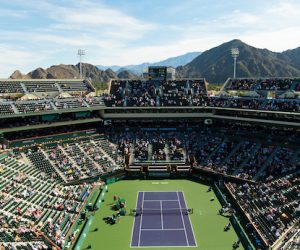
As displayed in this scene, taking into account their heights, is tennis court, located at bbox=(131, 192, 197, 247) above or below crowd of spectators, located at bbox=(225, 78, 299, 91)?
below

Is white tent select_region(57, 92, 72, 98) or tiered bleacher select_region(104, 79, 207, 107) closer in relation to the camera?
tiered bleacher select_region(104, 79, 207, 107)

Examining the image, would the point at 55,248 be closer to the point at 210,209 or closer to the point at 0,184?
the point at 0,184

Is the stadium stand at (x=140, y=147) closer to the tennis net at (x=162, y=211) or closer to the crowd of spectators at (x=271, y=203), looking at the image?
the crowd of spectators at (x=271, y=203)

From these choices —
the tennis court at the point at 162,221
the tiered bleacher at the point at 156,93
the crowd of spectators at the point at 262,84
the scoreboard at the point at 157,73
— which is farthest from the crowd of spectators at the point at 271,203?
the scoreboard at the point at 157,73

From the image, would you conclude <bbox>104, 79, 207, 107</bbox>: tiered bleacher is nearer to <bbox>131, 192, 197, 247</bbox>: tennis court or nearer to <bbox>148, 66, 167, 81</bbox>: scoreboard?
<bbox>148, 66, 167, 81</bbox>: scoreboard

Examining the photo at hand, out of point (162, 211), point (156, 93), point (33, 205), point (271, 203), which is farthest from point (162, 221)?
point (156, 93)

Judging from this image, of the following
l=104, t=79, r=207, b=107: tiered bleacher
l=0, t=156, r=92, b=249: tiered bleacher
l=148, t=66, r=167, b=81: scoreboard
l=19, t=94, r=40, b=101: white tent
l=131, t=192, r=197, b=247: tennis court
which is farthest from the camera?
l=148, t=66, r=167, b=81: scoreboard

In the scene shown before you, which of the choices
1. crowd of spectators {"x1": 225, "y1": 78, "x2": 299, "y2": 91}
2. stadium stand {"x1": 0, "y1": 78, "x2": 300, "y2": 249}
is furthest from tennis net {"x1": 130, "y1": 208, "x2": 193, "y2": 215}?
crowd of spectators {"x1": 225, "y1": 78, "x2": 299, "y2": 91}
